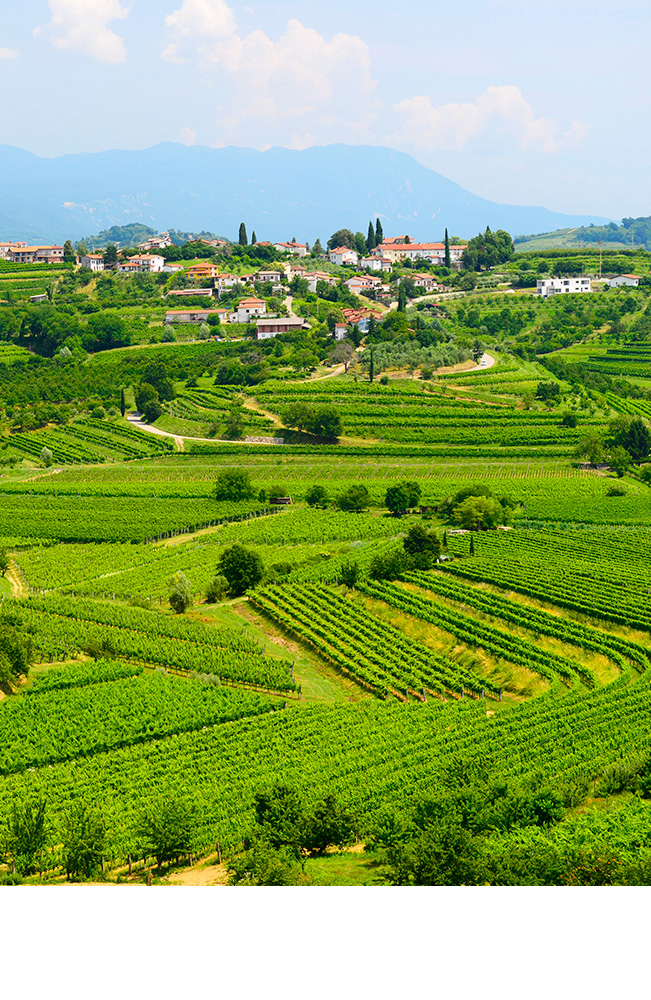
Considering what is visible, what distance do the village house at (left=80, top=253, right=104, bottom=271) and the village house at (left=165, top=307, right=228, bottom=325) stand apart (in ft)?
86.9

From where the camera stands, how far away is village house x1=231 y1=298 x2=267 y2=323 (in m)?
117

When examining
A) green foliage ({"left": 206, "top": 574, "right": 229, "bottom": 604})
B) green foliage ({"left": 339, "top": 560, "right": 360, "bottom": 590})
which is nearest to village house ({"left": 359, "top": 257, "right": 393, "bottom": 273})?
green foliage ({"left": 339, "top": 560, "right": 360, "bottom": 590})

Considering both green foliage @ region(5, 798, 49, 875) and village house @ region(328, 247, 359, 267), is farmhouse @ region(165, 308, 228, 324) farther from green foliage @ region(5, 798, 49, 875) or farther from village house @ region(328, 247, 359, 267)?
green foliage @ region(5, 798, 49, 875)

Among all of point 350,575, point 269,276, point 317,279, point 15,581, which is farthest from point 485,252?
point 15,581

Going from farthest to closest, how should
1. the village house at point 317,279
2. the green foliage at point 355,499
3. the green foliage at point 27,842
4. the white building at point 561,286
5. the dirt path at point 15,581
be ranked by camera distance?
the village house at point 317,279 → the white building at point 561,286 → the green foliage at point 355,499 → the dirt path at point 15,581 → the green foliage at point 27,842

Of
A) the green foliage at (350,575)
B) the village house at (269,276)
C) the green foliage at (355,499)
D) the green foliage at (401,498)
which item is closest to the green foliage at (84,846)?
the green foliage at (350,575)

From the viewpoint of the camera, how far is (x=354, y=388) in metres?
90.5

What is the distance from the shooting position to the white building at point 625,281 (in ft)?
416

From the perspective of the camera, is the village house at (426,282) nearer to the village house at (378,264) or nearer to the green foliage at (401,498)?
the village house at (378,264)

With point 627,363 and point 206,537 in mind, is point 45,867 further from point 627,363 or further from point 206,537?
point 627,363

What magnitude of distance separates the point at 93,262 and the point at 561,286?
6656 centimetres

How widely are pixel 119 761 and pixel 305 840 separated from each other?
28.4 feet

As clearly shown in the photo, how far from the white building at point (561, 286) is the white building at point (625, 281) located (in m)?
4.36

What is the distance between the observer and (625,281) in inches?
5027
